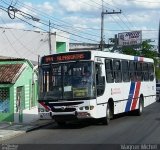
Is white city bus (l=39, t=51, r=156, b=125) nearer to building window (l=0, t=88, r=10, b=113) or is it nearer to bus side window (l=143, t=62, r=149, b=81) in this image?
building window (l=0, t=88, r=10, b=113)

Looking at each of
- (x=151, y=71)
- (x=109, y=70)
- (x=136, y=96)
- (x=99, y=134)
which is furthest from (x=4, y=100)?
(x=151, y=71)

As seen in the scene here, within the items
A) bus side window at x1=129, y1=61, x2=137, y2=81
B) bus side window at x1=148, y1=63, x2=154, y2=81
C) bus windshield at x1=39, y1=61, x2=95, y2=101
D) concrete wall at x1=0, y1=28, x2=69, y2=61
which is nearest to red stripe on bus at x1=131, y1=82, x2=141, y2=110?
bus side window at x1=129, y1=61, x2=137, y2=81

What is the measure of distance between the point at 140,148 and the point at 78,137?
142 inches

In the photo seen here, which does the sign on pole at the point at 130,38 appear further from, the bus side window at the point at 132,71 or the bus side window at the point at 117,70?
the bus side window at the point at 117,70

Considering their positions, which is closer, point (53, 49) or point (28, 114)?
point (28, 114)

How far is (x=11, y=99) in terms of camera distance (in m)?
24.5

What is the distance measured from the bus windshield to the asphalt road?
1.38m

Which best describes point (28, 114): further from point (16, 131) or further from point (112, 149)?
point (112, 149)

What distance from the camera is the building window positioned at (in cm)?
2453

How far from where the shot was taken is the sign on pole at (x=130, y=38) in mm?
83169

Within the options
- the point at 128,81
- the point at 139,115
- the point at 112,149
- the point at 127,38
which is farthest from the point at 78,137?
the point at 127,38

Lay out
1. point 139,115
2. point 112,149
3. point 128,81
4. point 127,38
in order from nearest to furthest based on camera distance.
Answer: point 112,149 → point 128,81 → point 139,115 → point 127,38

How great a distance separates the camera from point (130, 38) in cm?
8388

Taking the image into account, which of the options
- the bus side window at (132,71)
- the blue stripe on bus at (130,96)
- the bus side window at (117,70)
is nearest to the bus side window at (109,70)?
the bus side window at (117,70)
